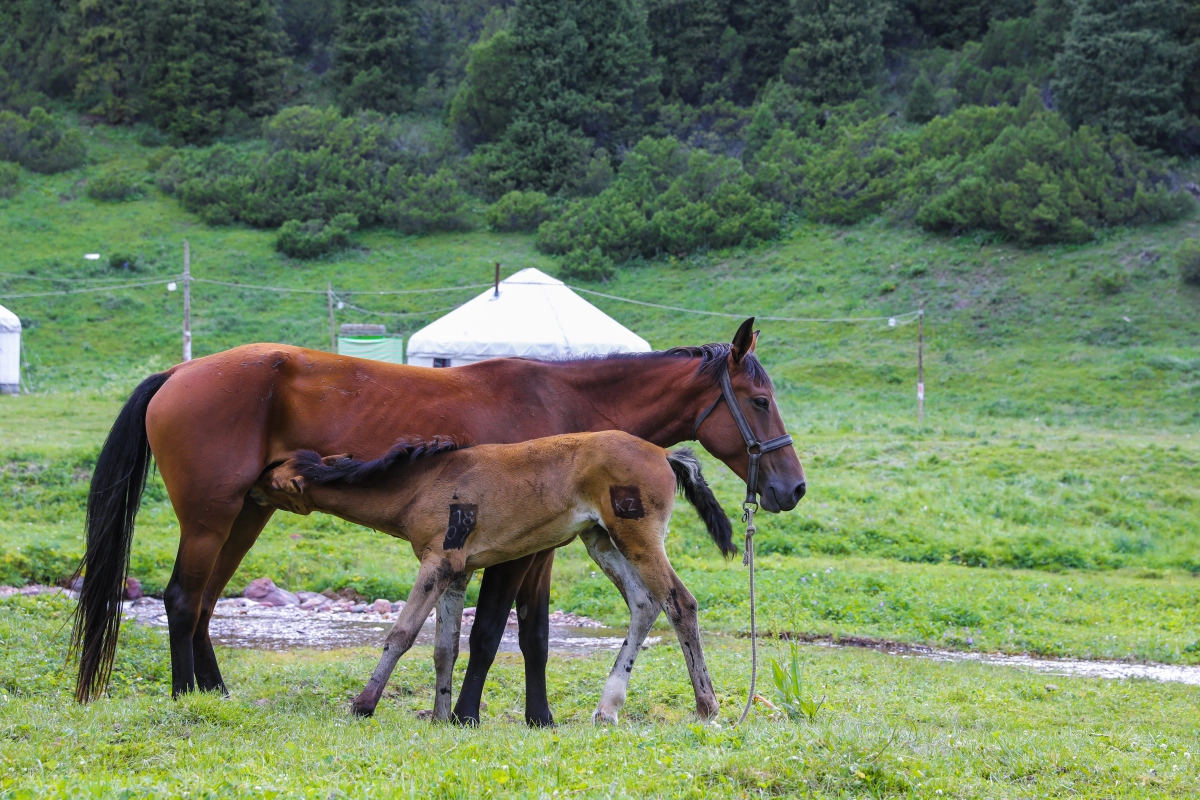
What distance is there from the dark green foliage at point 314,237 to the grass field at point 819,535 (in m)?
0.99

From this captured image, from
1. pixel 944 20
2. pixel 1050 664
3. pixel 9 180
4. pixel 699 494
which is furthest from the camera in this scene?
pixel 944 20

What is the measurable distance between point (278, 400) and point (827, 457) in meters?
14.8

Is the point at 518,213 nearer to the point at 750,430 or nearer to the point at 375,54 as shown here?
the point at 375,54

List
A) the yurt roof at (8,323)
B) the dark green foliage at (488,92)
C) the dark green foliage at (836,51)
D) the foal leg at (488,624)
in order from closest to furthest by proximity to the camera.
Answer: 1. the foal leg at (488,624)
2. the yurt roof at (8,323)
3. the dark green foliage at (488,92)
4. the dark green foliage at (836,51)

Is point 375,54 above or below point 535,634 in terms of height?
above

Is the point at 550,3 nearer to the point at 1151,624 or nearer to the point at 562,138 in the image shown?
the point at 562,138

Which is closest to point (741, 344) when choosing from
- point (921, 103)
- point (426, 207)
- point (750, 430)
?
point (750, 430)

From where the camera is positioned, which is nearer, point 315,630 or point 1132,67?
point 315,630

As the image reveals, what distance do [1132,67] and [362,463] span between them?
1757 inches

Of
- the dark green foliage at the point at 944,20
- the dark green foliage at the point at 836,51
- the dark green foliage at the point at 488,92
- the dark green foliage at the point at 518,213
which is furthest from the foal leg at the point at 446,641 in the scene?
the dark green foliage at the point at 944,20

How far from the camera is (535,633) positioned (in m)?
6.35

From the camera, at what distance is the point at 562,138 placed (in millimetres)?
50906

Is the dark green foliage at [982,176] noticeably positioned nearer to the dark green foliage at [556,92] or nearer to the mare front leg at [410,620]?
the dark green foliage at [556,92]

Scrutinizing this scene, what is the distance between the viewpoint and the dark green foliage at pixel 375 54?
58125mm
